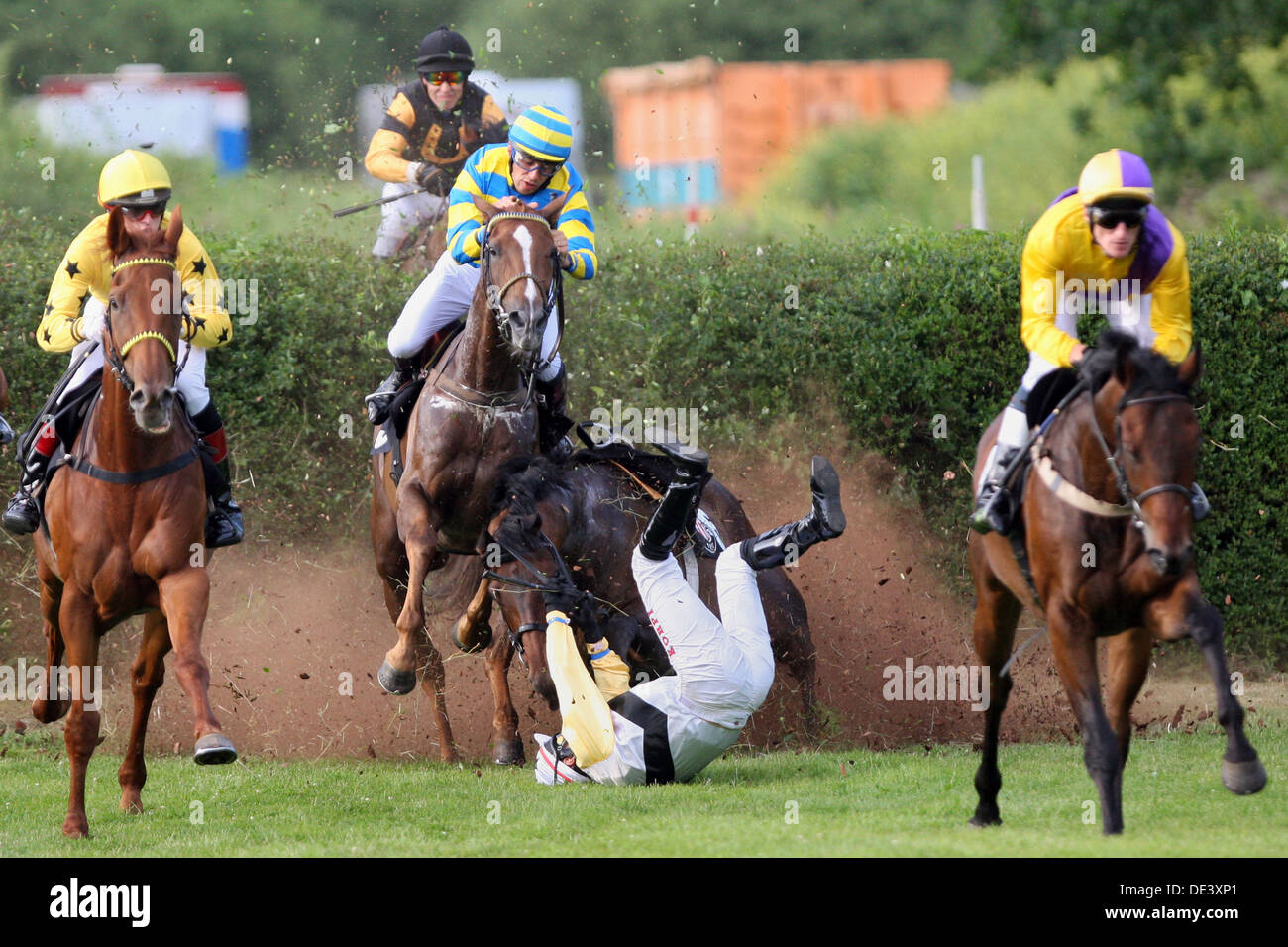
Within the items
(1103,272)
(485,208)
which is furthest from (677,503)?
(1103,272)

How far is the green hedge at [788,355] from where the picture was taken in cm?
1027

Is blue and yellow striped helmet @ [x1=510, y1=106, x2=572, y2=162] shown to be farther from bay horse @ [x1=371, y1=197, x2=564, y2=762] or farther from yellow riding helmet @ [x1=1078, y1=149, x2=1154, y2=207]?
yellow riding helmet @ [x1=1078, y1=149, x2=1154, y2=207]

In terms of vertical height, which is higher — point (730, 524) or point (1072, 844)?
point (730, 524)

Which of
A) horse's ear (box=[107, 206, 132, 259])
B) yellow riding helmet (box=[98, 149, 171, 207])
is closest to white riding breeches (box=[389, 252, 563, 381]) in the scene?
yellow riding helmet (box=[98, 149, 171, 207])

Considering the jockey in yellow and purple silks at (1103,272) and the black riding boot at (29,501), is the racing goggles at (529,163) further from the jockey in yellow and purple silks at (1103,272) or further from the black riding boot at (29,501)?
the black riding boot at (29,501)

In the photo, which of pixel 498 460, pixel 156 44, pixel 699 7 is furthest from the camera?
pixel 699 7

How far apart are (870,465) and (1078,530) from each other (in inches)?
175

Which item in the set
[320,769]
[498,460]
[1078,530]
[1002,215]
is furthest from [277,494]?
[1002,215]

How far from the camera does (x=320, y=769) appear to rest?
9.16 m

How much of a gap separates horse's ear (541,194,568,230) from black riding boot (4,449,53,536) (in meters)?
2.69

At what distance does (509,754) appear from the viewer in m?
9.32

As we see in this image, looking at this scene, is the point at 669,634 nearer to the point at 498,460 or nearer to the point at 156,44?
the point at 498,460

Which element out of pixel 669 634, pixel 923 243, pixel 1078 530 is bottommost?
pixel 669 634

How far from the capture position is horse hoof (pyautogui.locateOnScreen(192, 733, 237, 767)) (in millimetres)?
6371
